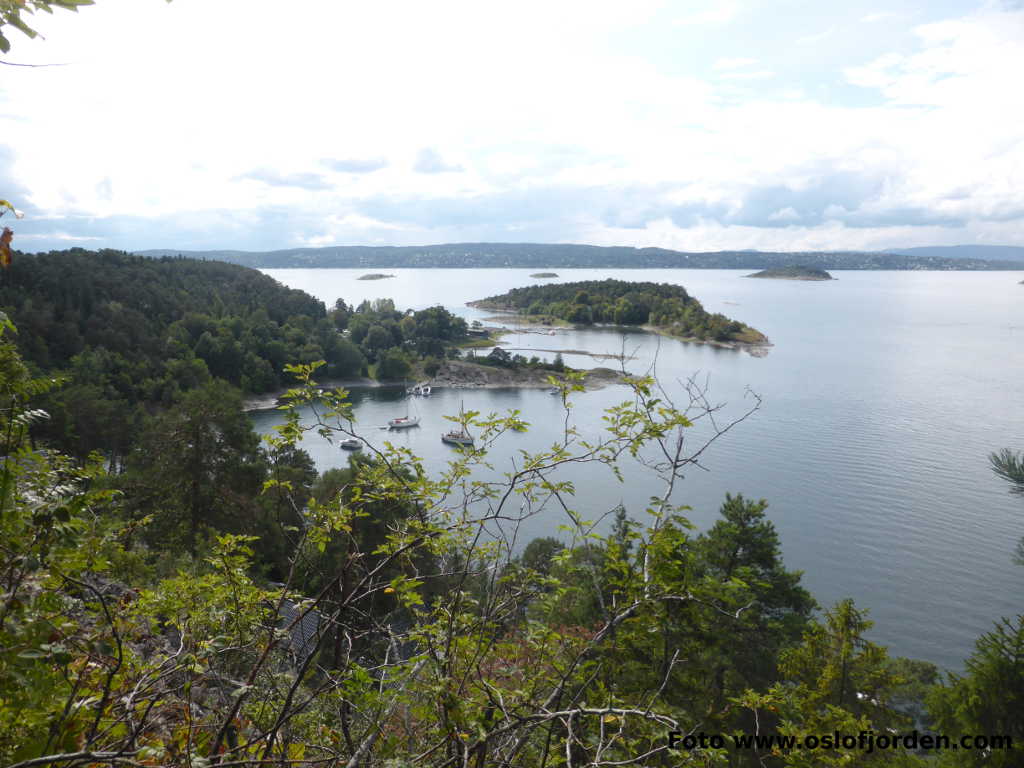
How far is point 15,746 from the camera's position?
1351mm

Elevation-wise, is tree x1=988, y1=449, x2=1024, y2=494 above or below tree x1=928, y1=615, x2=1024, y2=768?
above

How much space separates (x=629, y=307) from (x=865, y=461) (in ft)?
173

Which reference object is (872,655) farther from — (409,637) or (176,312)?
(176,312)

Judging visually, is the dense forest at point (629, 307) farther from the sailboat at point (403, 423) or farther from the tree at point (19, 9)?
the tree at point (19, 9)

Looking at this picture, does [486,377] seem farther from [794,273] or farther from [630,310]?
[794,273]

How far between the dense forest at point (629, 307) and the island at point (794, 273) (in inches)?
3483

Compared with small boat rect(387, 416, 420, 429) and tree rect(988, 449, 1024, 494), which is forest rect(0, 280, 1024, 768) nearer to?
tree rect(988, 449, 1024, 494)

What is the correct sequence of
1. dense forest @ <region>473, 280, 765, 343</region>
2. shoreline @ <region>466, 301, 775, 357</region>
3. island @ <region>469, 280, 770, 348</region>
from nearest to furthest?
shoreline @ <region>466, 301, 775, 357</region> < island @ <region>469, 280, 770, 348</region> < dense forest @ <region>473, 280, 765, 343</region>

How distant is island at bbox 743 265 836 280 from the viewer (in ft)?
505

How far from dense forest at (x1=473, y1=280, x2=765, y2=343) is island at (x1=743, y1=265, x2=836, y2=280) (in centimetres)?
8846

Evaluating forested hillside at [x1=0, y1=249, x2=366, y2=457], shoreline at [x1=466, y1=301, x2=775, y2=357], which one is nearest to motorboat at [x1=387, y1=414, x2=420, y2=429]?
forested hillside at [x1=0, y1=249, x2=366, y2=457]

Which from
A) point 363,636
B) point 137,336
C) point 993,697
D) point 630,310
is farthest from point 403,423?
point 630,310

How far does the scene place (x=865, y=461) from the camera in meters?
23.9

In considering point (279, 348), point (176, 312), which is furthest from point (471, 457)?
point (176, 312)
